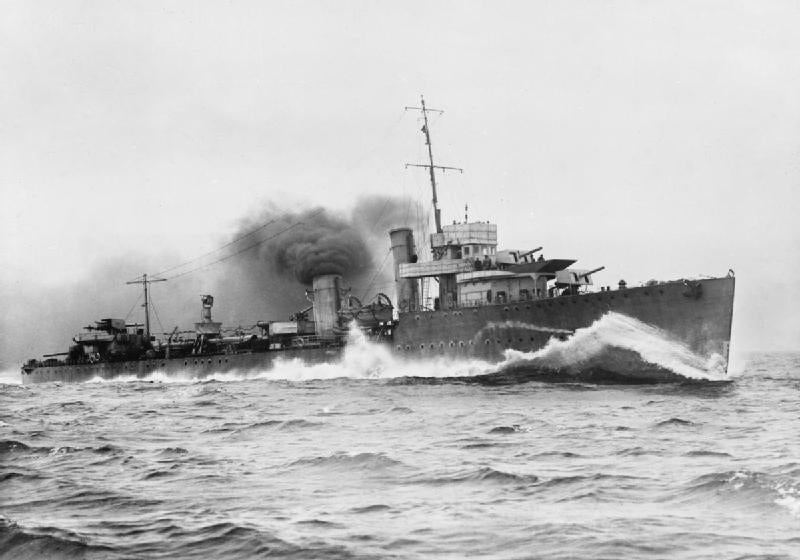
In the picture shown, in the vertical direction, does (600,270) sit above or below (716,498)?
above

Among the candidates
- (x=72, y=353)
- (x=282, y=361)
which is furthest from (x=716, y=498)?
(x=72, y=353)

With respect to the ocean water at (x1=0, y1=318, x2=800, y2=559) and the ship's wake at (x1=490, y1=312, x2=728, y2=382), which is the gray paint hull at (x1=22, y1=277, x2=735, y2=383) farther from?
the ocean water at (x1=0, y1=318, x2=800, y2=559)

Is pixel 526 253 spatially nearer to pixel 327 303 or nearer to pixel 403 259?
pixel 403 259

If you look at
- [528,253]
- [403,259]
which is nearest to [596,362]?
[528,253]

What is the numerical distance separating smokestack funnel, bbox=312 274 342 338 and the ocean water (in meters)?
22.8

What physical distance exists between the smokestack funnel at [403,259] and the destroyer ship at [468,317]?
0.18 feet

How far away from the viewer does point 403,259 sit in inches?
1806

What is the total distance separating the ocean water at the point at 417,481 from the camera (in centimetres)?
935

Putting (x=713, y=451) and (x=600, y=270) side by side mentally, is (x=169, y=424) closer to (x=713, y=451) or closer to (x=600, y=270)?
(x=713, y=451)

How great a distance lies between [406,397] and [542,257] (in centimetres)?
1402

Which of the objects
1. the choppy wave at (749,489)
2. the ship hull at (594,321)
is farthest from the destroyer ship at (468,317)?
the choppy wave at (749,489)

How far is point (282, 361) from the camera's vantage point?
159ft

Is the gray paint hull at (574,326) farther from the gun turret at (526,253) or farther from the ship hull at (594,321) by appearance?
the gun turret at (526,253)

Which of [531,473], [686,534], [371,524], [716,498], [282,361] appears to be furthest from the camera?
[282,361]
